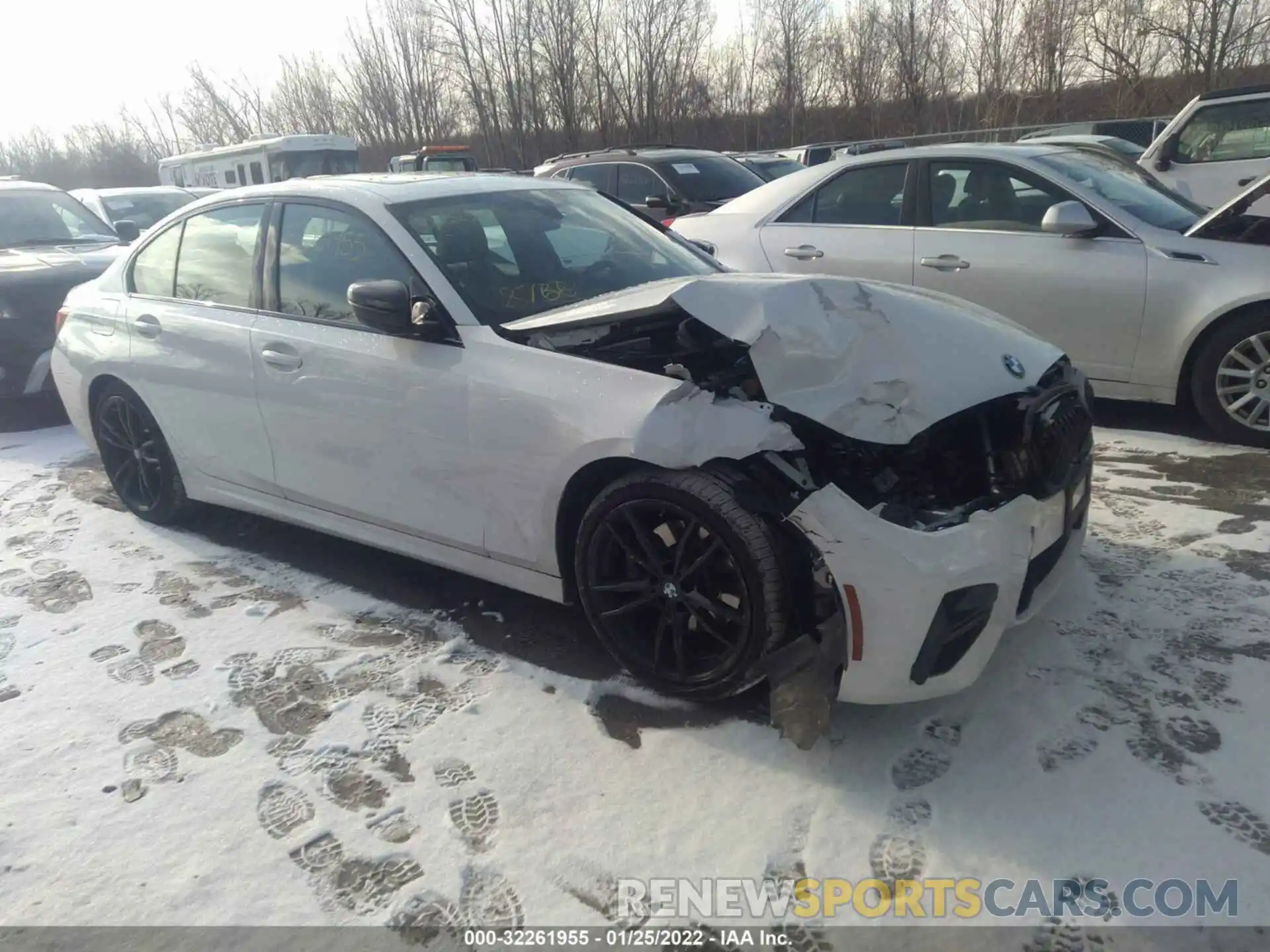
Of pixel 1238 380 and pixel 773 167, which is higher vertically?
pixel 773 167

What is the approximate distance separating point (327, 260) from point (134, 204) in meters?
10.5

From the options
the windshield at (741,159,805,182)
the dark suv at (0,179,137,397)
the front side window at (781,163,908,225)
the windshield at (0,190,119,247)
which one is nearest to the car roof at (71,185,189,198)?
the dark suv at (0,179,137,397)

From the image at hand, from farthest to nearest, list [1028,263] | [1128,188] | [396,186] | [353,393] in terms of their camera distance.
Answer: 1. [1128,188]
2. [1028,263]
3. [396,186]
4. [353,393]

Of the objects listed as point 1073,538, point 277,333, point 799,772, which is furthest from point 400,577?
point 1073,538

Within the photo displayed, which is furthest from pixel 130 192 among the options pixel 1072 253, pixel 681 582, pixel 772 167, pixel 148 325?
pixel 681 582

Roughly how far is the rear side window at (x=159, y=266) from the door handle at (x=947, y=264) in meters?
4.17

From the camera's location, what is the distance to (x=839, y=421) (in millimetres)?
2580

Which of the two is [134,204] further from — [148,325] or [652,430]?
[652,430]

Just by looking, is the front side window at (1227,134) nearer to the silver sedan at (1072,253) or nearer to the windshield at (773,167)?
the silver sedan at (1072,253)

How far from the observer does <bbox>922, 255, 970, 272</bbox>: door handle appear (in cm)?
547

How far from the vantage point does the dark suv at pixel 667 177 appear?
385 inches

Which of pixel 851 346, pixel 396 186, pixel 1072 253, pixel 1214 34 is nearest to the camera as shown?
pixel 851 346

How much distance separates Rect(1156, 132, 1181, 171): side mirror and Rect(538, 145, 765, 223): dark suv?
3.99m

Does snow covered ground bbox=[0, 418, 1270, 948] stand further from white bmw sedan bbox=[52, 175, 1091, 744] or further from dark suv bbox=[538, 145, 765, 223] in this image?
dark suv bbox=[538, 145, 765, 223]
